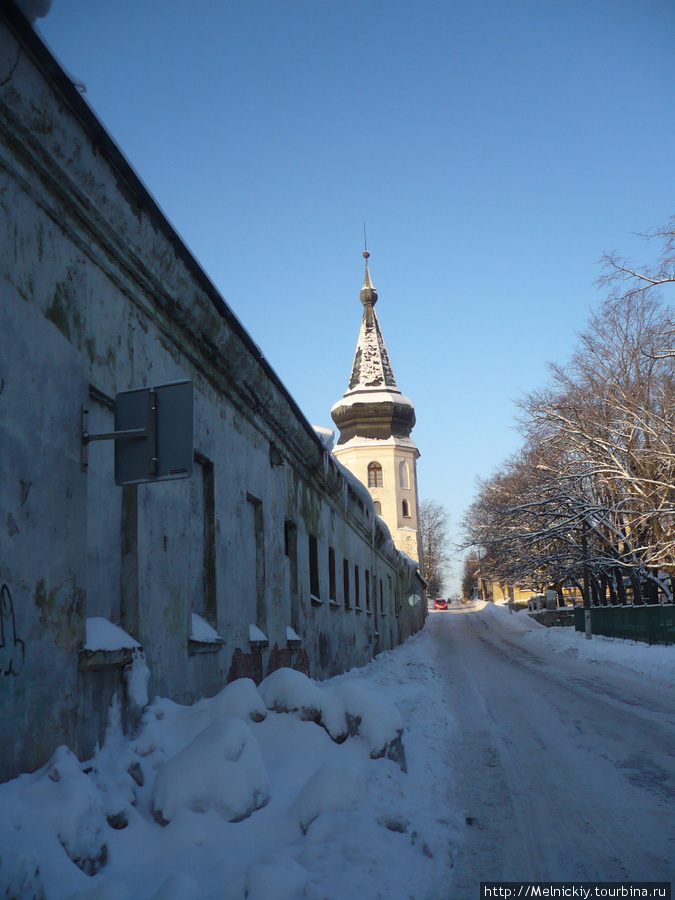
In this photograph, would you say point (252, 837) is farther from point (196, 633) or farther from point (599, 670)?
point (599, 670)

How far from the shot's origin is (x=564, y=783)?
21.5ft

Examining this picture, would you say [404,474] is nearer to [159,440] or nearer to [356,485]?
[356,485]

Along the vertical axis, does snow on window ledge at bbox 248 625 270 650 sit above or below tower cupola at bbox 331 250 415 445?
below

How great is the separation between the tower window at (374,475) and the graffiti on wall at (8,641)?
7034 centimetres

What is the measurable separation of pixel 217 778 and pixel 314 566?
9924mm

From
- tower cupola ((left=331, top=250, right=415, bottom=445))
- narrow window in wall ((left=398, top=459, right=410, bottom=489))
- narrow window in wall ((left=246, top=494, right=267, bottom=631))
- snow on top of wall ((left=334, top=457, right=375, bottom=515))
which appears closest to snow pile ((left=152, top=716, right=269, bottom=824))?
narrow window in wall ((left=246, top=494, right=267, bottom=631))

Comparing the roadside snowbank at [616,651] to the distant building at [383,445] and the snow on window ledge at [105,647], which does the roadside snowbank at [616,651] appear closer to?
the snow on window ledge at [105,647]

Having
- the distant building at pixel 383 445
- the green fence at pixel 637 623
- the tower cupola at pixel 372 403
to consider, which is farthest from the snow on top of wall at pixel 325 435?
the tower cupola at pixel 372 403

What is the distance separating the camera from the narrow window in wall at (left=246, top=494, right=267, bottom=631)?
33.8 ft

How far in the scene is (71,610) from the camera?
16.9 feet

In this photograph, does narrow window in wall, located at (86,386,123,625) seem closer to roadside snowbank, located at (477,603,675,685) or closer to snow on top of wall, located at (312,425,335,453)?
snow on top of wall, located at (312,425,335,453)

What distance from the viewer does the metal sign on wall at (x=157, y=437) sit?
16.9 feet

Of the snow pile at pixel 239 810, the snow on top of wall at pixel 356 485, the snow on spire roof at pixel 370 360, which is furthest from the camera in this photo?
the snow on spire roof at pixel 370 360

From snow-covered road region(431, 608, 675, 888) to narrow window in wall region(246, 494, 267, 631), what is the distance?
2.79 metres
